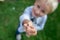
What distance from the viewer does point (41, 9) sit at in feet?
3.13

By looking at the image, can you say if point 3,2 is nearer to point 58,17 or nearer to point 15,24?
point 15,24

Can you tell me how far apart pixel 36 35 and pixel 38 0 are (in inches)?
7.7

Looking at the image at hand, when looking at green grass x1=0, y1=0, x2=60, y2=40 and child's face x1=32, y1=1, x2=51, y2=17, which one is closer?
child's face x1=32, y1=1, x2=51, y2=17

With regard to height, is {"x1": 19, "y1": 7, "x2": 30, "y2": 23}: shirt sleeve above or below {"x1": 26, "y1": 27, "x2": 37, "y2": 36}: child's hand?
above

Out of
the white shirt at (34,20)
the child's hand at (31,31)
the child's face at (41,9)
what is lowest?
the child's hand at (31,31)

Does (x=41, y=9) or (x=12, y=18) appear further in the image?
(x=12, y=18)

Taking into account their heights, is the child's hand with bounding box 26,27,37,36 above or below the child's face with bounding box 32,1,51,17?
below

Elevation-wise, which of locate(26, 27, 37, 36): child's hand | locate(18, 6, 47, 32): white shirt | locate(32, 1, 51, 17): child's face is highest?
locate(32, 1, 51, 17): child's face

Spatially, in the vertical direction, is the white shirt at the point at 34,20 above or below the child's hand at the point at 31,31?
above

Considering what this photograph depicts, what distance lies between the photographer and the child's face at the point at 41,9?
0.95 meters

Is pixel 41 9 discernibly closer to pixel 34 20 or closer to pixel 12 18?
pixel 34 20

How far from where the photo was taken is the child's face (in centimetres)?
95

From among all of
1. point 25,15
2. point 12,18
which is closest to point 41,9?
point 25,15

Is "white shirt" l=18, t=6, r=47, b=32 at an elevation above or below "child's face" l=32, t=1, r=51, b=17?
below
